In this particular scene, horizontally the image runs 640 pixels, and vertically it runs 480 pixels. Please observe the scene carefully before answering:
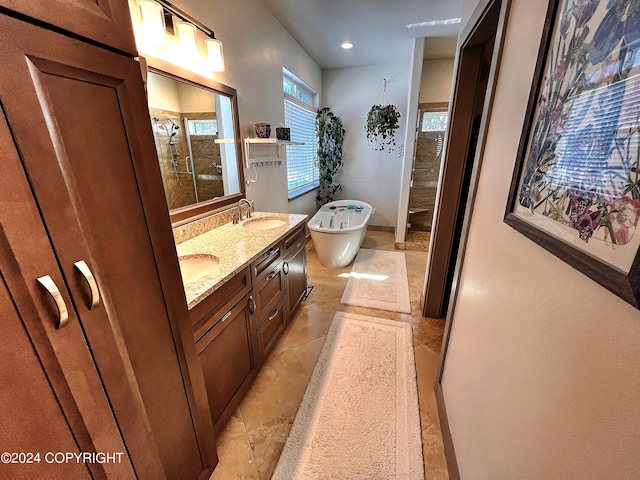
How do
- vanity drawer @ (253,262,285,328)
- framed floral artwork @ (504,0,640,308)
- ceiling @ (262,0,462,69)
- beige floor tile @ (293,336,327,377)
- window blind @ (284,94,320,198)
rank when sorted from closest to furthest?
framed floral artwork @ (504,0,640,308)
vanity drawer @ (253,262,285,328)
beige floor tile @ (293,336,327,377)
ceiling @ (262,0,462,69)
window blind @ (284,94,320,198)

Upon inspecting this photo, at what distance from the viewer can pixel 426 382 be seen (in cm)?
172

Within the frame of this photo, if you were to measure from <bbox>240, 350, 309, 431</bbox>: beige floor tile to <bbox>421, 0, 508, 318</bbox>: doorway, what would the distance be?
1.17 metres

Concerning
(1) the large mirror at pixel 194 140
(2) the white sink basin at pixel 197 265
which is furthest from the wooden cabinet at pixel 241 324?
(1) the large mirror at pixel 194 140

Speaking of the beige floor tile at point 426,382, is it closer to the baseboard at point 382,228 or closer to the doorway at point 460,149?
the doorway at point 460,149

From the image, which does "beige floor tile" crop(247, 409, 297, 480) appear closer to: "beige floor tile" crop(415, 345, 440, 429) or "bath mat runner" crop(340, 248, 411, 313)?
"beige floor tile" crop(415, 345, 440, 429)

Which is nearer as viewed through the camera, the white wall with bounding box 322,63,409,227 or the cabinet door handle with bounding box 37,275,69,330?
the cabinet door handle with bounding box 37,275,69,330

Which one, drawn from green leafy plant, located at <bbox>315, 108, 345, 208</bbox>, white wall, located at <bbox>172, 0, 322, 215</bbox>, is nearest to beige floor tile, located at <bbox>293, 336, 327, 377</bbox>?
white wall, located at <bbox>172, 0, 322, 215</bbox>

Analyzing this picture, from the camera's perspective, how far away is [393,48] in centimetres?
342

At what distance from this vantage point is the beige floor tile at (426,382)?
1.51 metres

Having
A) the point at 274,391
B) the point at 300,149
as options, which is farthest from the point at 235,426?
the point at 300,149

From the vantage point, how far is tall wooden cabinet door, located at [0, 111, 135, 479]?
49cm

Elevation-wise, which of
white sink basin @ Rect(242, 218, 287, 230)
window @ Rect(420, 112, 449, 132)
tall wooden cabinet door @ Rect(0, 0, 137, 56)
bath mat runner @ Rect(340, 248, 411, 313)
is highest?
window @ Rect(420, 112, 449, 132)

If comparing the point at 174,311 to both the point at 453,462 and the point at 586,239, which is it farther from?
the point at 453,462

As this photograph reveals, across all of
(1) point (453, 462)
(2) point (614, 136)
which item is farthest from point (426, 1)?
(1) point (453, 462)
